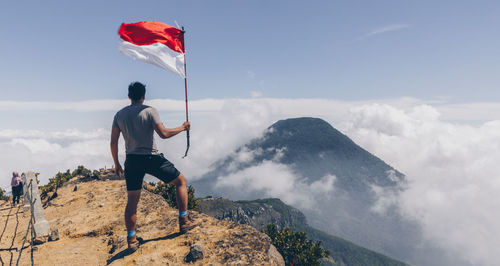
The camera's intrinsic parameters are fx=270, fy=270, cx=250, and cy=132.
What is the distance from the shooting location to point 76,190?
13.9 m

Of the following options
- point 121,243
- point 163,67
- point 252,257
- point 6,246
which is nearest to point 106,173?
point 6,246

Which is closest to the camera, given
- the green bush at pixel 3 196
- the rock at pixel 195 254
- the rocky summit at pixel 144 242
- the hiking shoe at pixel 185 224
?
the rock at pixel 195 254

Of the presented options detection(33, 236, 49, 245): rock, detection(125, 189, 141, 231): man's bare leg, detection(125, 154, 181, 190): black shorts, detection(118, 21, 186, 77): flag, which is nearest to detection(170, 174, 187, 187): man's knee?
detection(125, 154, 181, 190): black shorts

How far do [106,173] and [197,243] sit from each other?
661 inches

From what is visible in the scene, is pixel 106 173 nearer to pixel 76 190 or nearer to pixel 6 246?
pixel 76 190

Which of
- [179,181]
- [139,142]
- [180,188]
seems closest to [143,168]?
[139,142]

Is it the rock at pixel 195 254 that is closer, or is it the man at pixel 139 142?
the man at pixel 139 142

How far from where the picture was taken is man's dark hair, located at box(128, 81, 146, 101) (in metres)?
5.51

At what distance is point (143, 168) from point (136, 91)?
1.58 m

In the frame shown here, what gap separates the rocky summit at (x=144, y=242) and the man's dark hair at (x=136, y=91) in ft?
11.2

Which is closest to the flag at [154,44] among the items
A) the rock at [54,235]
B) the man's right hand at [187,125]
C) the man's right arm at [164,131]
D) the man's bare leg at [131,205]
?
the man's right hand at [187,125]

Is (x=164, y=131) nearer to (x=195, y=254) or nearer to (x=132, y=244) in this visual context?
(x=195, y=254)

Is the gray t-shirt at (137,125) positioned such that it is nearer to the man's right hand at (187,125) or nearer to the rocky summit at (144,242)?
the man's right hand at (187,125)

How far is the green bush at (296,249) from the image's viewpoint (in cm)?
1791
